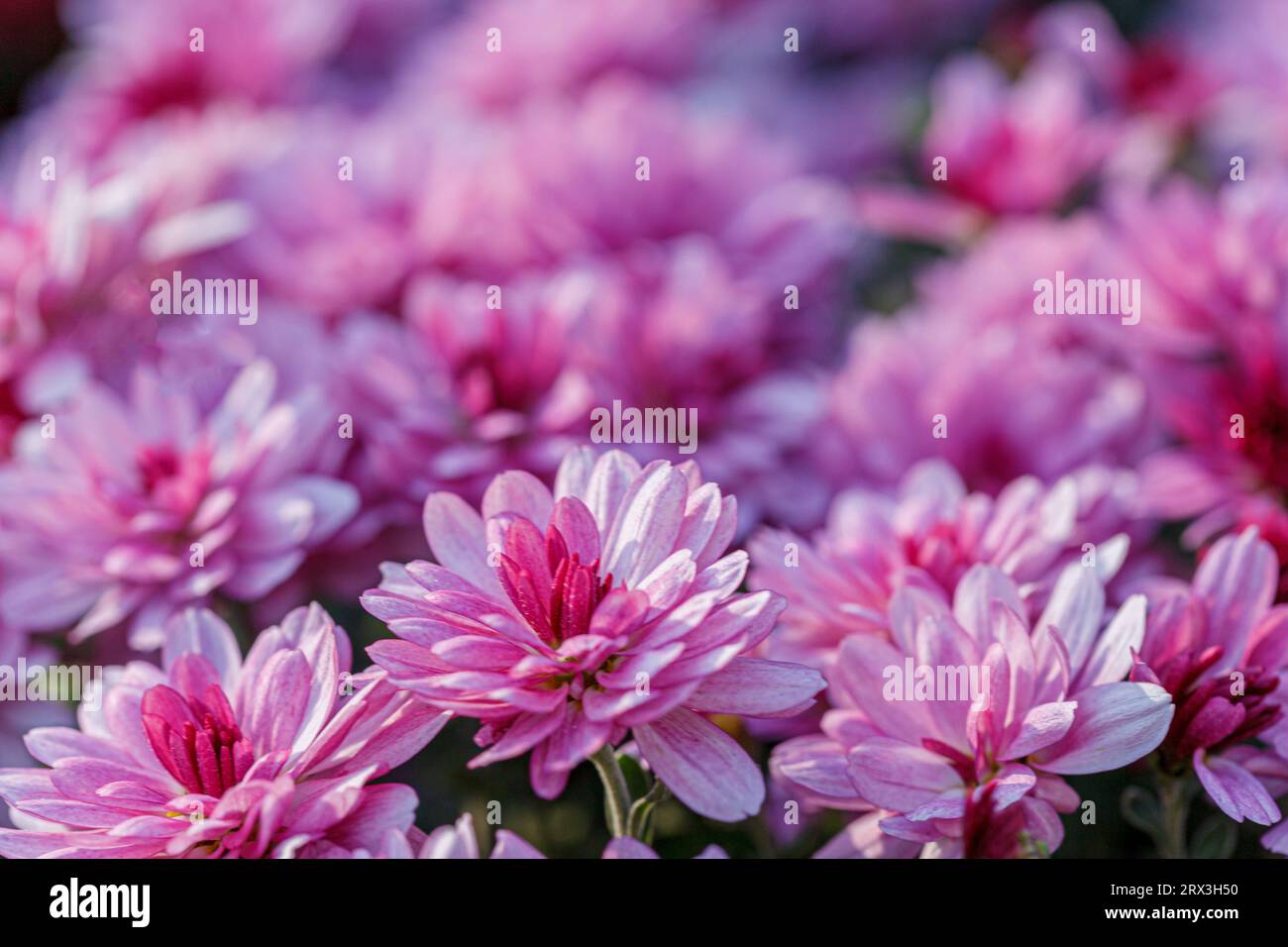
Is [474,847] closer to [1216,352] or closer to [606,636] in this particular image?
[606,636]

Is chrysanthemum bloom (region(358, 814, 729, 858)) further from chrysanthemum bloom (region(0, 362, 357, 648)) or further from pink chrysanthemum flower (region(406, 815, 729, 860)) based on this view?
chrysanthemum bloom (region(0, 362, 357, 648))

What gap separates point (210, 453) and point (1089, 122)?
1.95 feet

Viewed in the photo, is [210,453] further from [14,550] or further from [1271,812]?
[1271,812]

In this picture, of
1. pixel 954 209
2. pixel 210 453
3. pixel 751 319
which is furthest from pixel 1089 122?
pixel 210 453

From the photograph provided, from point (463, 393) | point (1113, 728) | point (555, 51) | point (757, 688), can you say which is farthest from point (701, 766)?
point (555, 51)

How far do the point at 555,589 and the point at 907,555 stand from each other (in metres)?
0.16

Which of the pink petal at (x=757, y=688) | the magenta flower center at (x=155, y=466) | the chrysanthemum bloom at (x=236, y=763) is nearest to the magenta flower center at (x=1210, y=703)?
the pink petal at (x=757, y=688)

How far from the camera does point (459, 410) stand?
0.60 metres

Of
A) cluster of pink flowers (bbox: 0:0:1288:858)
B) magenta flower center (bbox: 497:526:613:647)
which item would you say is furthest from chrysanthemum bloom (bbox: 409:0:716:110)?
magenta flower center (bbox: 497:526:613:647)

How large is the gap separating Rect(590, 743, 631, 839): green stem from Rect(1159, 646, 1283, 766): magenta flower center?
0.19m

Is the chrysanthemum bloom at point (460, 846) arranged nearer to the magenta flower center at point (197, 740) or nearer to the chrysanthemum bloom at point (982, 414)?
the magenta flower center at point (197, 740)

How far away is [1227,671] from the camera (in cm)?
47

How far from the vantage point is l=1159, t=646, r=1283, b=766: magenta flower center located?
0.45m

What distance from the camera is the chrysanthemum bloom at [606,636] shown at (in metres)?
0.41
